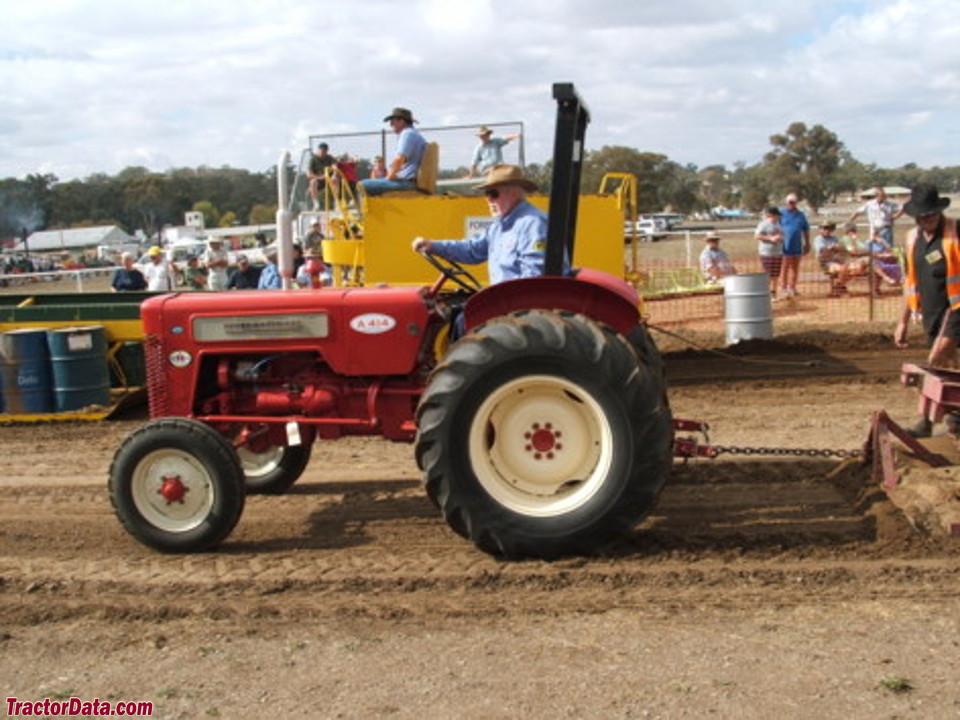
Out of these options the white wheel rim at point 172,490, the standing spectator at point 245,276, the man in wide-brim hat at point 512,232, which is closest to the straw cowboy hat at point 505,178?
the man in wide-brim hat at point 512,232

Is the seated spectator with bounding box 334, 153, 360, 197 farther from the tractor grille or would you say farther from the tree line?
the tree line

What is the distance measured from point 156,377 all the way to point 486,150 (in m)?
6.97

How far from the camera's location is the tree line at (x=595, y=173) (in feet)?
189

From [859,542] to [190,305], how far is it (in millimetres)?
3546

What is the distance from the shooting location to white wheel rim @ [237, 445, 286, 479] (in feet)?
21.0

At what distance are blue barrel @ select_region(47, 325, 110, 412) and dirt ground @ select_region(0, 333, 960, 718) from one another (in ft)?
10.9

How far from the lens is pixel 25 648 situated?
4.17m

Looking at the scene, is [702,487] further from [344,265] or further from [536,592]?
[344,265]

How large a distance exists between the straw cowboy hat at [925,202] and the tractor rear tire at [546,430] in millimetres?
2877

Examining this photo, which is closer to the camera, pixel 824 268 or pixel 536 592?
pixel 536 592

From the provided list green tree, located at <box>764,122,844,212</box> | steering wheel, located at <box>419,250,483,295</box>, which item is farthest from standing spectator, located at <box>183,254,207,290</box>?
green tree, located at <box>764,122,844,212</box>

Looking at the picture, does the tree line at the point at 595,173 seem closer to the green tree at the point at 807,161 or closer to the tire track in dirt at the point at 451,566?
the green tree at the point at 807,161

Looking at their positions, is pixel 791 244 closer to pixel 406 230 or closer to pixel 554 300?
pixel 406 230

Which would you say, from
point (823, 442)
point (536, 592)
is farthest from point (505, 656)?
point (823, 442)
